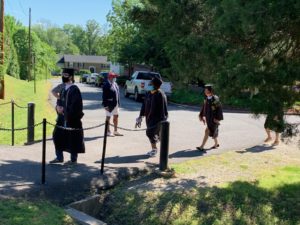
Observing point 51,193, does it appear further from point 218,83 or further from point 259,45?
point 259,45

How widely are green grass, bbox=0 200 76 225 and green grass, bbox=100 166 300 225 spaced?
0.87m

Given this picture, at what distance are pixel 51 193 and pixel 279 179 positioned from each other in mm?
4193

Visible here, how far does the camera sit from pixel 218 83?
6.48 metres

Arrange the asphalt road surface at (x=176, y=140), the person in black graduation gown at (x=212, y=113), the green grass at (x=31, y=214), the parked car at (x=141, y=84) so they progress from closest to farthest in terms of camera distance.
→ the green grass at (x=31, y=214) < the asphalt road surface at (x=176, y=140) < the person in black graduation gown at (x=212, y=113) < the parked car at (x=141, y=84)

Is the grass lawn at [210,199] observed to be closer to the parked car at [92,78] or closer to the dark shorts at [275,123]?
the dark shorts at [275,123]

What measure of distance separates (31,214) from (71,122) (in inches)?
104

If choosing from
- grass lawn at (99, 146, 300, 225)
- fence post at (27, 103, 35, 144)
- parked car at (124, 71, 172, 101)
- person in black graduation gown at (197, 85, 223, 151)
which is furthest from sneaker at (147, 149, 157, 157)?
parked car at (124, 71, 172, 101)

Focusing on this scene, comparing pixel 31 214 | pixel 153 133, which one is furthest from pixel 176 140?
pixel 31 214

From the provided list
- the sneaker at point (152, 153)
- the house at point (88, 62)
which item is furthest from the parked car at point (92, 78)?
the house at point (88, 62)

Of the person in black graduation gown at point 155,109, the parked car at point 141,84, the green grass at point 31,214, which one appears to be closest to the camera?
the green grass at point 31,214

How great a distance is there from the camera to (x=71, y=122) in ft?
26.4

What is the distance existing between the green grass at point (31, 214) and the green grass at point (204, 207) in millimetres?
868

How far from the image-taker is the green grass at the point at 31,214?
17.8 ft

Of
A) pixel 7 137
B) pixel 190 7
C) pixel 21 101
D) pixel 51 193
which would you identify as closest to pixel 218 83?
pixel 190 7
